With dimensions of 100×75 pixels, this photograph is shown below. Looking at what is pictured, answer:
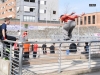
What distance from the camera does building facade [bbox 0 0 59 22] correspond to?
65938 millimetres

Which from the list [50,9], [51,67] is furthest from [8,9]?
[51,67]

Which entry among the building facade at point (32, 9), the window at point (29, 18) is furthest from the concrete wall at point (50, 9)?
the window at point (29, 18)

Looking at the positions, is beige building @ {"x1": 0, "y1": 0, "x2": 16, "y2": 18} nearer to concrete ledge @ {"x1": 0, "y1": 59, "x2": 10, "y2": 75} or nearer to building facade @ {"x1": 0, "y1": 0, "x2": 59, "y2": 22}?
building facade @ {"x1": 0, "y1": 0, "x2": 59, "y2": 22}

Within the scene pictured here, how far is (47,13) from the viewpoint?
2881 inches

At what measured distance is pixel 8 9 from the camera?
7775cm

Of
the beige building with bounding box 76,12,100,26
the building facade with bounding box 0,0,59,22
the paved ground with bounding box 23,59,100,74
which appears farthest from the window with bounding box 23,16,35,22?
the paved ground with bounding box 23,59,100,74

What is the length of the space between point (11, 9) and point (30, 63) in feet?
218

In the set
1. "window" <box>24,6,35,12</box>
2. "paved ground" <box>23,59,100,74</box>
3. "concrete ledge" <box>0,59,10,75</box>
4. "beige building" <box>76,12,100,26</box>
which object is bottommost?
"paved ground" <box>23,59,100,74</box>

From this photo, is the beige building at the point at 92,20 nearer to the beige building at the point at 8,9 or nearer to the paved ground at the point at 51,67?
the beige building at the point at 8,9

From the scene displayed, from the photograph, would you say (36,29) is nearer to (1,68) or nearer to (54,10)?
(54,10)

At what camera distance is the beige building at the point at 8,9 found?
7094 cm

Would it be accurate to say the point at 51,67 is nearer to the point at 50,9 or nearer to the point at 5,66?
the point at 5,66

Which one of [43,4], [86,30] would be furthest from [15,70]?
[43,4]

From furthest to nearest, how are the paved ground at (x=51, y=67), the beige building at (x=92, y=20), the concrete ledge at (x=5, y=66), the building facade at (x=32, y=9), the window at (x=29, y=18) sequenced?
the beige building at (x=92, y=20)
the building facade at (x=32, y=9)
the window at (x=29, y=18)
the paved ground at (x=51, y=67)
the concrete ledge at (x=5, y=66)
